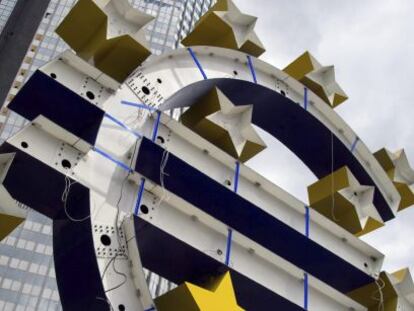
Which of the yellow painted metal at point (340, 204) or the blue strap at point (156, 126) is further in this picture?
the yellow painted metal at point (340, 204)

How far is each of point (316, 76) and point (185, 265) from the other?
441 centimetres

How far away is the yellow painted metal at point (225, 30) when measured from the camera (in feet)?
26.6

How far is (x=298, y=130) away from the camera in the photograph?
8812 millimetres

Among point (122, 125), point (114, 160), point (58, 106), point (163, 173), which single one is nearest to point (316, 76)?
point (163, 173)

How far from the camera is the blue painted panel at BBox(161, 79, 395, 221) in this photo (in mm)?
8164

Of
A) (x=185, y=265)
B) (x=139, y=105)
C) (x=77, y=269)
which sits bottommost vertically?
(x=77, y=269)

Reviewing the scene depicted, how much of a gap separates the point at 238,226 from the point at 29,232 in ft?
193

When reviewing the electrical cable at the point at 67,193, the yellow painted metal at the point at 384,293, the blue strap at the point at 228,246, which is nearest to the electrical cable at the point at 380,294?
the yellow painted metal at the point at 384,293

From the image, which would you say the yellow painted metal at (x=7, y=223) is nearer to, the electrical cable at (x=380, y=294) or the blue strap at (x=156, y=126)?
the blue strap at (x=156, y=126)

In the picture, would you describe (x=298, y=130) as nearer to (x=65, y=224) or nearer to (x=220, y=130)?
(x=220, y=130)

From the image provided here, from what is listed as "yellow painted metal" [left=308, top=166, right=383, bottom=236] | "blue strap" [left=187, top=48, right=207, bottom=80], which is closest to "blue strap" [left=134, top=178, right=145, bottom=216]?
"blue strap" [left=187, top=48, right=207, bottom=80]

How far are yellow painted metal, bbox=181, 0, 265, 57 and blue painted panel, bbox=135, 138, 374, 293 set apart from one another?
2.59 meters

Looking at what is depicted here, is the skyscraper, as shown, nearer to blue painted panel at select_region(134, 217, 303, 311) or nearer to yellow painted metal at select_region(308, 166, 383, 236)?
yellow painted metal at select_region(308, 166, 383, 236)

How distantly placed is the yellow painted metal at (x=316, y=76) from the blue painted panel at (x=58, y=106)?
14.4ft
